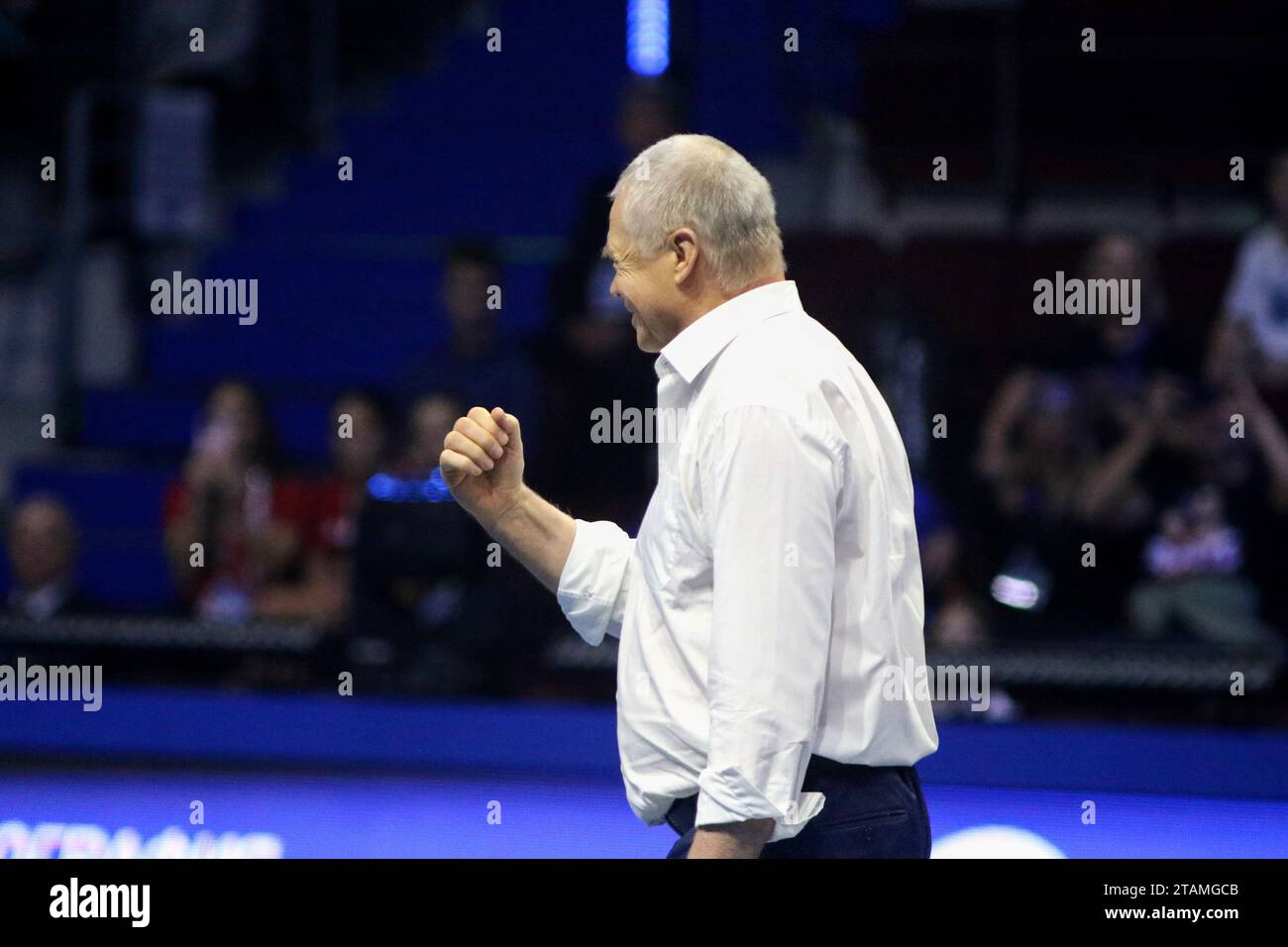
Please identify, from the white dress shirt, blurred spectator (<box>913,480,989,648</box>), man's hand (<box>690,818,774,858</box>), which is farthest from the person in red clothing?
man's hand (<box>690,818,774,858</box>)

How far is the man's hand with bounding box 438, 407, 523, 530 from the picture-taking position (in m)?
2.20

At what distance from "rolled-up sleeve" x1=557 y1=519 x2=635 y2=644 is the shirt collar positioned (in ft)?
1.15

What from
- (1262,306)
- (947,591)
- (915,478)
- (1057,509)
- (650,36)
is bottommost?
(947,591)

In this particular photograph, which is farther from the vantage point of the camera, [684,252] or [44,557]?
[44,557]

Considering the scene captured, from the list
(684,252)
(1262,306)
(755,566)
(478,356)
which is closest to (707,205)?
(684,252)

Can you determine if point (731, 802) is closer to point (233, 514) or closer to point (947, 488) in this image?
point (947, 488)

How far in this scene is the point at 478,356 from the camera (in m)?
5.46

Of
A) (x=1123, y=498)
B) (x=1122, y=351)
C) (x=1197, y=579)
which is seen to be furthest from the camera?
(x=1122, y=351)

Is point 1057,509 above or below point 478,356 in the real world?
below

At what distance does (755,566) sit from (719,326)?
0.33m

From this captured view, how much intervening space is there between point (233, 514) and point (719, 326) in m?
3.76

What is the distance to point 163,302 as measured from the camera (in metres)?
6.72

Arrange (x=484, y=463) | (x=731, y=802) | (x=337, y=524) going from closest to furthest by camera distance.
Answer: (x=731, y=802), (x=484, y=463), (x=337, y=524)

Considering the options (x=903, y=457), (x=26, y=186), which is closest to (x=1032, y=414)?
(x=903, y=457)
